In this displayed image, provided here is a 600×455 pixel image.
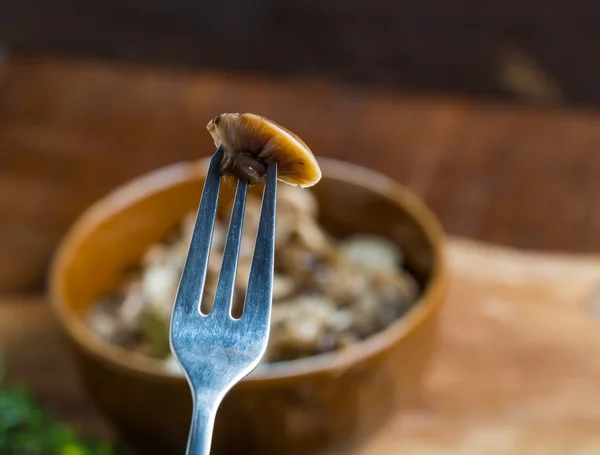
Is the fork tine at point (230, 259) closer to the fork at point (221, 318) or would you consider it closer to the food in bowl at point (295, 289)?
the fork at point (221, 318)

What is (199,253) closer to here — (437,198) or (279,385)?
(279,385)

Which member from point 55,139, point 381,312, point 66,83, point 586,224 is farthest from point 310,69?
point 381,312

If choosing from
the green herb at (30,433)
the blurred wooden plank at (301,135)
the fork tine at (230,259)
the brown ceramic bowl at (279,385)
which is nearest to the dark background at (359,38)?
the blurred wooden plank at (301,135)

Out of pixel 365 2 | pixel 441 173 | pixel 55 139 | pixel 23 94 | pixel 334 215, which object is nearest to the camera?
pixel 334 215

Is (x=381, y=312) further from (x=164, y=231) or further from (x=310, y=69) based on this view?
(x=310, y=69)

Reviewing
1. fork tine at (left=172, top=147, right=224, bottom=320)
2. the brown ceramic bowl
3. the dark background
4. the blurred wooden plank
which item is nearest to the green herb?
the brown ceramic bowl

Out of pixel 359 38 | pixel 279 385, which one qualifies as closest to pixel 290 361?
pixel 279 385

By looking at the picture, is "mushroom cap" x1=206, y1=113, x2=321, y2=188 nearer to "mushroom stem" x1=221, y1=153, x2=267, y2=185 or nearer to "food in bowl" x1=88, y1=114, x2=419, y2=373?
"mushroom stem" x1=221, y1=153, x2=267, y2=185
